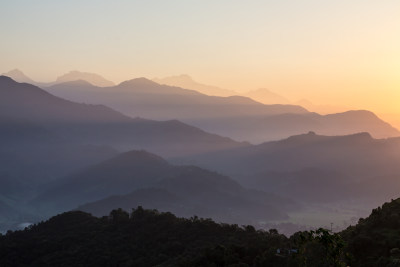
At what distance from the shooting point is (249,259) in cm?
9606

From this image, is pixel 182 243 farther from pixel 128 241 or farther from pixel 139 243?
pixel 128 241

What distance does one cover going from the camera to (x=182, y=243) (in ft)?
436

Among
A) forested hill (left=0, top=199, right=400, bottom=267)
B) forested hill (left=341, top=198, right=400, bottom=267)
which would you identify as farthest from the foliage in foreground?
forested hill (left=341, top=198, right=400, bottom=267)

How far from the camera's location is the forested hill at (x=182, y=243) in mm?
79000

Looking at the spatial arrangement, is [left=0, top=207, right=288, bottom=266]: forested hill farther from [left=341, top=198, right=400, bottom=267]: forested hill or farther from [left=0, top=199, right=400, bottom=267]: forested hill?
[left=341, top=198, right=400, bottom=267]: forested hill

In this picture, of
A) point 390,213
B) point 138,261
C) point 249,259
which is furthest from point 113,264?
point 390,213

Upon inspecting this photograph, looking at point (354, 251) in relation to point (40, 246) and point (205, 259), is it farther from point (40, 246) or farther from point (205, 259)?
point (40, 246)

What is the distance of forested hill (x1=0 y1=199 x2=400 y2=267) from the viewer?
7900 centimetres

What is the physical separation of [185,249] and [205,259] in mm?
30841

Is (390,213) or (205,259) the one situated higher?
(390,213)

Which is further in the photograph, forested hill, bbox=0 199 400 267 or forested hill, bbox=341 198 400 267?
forested hill, bbox=0 199 400 267

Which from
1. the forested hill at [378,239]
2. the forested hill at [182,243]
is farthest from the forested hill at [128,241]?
the forested hill at [378,239]

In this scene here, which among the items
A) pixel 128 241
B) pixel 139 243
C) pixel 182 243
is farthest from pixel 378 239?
pixel 128 241

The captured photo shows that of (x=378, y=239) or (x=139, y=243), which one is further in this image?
(x=139, y=243)
